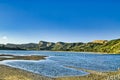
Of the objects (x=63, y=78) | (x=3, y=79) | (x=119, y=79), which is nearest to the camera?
(x=119, y=79)

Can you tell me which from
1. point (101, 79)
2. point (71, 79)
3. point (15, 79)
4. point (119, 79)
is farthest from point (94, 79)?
point (15, 79)

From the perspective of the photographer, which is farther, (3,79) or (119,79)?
(3,79)

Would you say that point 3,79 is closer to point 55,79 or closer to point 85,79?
point 55,79

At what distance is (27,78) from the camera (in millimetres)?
44438

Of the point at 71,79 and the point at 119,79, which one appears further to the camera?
the point at 71,79

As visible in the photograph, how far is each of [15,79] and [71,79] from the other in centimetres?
1080

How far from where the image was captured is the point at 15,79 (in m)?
43.2

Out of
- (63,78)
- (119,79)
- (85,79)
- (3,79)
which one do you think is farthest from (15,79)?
(119,79)

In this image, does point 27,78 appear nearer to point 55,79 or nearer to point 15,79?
point 15,79

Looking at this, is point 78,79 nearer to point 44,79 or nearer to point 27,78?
point 44,79

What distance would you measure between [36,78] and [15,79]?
Answer: 406 cm

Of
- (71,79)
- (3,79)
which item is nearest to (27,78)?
(3,79)

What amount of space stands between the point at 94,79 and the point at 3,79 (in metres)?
17.4

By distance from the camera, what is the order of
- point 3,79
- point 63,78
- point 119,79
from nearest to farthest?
point 119,79 → point 3,79 → point 63,78
